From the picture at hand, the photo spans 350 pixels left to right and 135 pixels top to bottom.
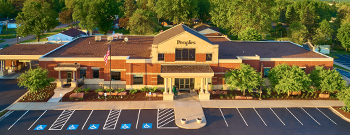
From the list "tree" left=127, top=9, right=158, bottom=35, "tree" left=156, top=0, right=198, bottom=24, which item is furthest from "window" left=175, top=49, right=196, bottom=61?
"tree" left=156, top=0, right=198, bottom=24

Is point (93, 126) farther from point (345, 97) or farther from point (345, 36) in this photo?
point (345, 36)

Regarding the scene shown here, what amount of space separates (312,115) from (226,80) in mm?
12691

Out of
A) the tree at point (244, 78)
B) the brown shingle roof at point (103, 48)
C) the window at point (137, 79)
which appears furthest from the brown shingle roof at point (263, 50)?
the brown shingle roof at point (103, 48)

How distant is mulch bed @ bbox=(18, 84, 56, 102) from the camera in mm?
44938

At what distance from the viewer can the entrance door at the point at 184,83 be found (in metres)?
49.8

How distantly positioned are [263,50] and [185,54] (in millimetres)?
17337

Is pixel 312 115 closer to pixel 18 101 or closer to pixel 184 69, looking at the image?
pixel 184 69

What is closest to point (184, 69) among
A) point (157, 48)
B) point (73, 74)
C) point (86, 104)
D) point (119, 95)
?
point (157, 48)

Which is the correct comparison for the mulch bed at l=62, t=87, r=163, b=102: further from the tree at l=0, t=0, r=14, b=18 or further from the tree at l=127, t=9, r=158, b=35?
the tree at l=0, t=0, r=14, b=18

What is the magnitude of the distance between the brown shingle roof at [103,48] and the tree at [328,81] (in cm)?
2575

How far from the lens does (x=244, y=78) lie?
1805 inches

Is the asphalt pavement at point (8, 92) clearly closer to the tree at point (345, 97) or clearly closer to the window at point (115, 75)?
the window at point (115, 75)

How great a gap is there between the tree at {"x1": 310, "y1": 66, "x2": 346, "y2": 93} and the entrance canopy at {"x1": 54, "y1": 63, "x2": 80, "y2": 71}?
35.8 m

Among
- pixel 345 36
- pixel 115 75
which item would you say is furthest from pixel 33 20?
pixel 345 36
